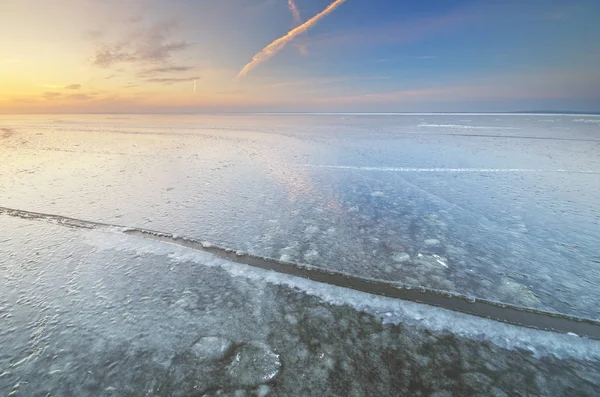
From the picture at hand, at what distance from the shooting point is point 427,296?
239cm

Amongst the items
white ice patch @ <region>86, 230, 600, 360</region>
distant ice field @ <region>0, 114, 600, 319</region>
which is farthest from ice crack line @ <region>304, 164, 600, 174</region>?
white ice patch @ <region>86, 230, 600, 360</region>

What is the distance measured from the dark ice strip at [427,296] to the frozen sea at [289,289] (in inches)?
3.3

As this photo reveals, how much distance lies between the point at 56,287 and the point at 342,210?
3.40 meters

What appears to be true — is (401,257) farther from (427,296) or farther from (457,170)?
(457,170)

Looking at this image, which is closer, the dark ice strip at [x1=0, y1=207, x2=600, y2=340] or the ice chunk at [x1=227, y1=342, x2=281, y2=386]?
the ice chunk at [x1=227, y1=342, x2=281, y2=386]

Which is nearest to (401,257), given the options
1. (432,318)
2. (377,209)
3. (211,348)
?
(432,318)

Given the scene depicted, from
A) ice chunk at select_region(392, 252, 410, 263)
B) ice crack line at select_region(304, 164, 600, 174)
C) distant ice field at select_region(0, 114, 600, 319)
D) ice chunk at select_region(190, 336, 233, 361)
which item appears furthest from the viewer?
ice crack line at select_region(304, 164, 600, 174)

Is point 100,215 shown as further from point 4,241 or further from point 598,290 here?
point 598,290

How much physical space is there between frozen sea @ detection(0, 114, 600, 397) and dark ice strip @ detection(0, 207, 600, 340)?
0.27 ft

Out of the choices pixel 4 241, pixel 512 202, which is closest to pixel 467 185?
pixel 512 202

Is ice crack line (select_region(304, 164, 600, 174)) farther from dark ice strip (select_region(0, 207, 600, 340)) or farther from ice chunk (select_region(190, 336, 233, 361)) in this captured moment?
ice chunk (select_region(190, 336, 233, 361))

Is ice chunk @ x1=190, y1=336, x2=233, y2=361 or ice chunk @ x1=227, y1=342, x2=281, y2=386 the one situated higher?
ice chunk @ x1=227, y1=342, x2=281, y2=386

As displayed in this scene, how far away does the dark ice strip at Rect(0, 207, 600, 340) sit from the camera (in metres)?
2.09

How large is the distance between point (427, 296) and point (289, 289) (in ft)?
3.76
